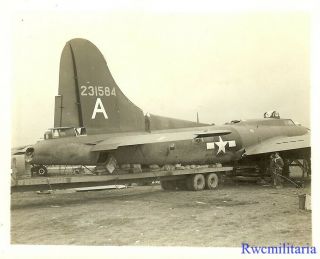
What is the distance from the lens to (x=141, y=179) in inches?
537

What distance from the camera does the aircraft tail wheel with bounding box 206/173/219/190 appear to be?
607 inches

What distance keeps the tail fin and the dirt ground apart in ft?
7.94

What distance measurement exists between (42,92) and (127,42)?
266 centimetres

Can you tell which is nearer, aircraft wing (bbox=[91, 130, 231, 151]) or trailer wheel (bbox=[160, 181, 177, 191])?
aircraft wing (bbox=[91, 130, 231, 151])

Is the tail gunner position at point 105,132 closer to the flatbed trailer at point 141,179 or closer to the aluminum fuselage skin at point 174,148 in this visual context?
the aluminum fuselage skin at point 174,148

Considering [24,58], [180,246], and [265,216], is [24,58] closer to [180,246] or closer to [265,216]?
[180,246]

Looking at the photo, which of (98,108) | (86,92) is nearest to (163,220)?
(98,108)

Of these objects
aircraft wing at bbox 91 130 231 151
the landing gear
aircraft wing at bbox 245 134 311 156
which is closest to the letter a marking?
aircraft wing at bbox 91 130 231 151

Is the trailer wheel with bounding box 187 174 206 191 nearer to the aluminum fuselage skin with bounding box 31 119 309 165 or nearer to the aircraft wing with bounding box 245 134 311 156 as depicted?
the aluminum fuselage skin with bounding box 31 119 309 165

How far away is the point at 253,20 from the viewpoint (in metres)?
9.54

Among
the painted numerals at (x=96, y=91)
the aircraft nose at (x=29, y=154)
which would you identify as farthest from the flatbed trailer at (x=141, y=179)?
the painted numerals at (x=96, y=91)

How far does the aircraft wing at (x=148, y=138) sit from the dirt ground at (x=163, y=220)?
1694mm

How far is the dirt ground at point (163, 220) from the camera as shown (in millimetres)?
8375

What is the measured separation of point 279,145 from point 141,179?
605cm
